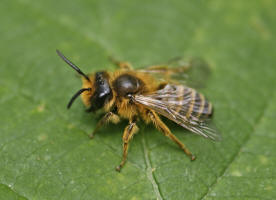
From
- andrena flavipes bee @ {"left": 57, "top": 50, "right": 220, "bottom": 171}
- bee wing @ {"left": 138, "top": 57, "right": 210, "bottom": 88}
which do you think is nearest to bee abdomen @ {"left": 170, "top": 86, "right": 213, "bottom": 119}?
andrena flavipes bee @ {"left": 57, "top": 50, "right": 220, "bottom": 171}

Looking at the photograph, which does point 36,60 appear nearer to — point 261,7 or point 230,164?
point 230,164

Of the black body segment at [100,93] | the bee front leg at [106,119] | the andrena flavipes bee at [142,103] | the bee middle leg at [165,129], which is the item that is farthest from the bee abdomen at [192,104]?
the black body segment at [100,93]

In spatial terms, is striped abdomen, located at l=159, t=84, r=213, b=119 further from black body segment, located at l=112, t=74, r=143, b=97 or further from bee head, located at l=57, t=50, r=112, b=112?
bee head, located at l=57, t=50, r=112, b=112

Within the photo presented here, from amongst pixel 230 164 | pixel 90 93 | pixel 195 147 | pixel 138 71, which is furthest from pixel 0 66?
pixel 230 164

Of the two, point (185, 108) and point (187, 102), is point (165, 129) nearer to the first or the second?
point (185, 108)

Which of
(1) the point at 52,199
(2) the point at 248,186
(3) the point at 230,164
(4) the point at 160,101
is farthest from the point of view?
(4) the point at 160,101

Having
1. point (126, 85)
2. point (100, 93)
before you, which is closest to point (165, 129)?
point (126, 85)
